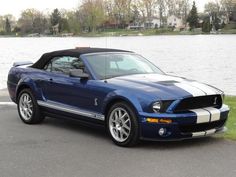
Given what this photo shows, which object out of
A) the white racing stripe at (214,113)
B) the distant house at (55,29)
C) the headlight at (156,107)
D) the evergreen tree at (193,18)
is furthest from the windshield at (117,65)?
the evergreen tree at (193,18)

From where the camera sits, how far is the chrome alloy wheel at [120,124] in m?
7.38

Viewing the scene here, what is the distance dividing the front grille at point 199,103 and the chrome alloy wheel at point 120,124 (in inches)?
30.3

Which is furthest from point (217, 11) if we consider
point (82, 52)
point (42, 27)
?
point (82, 52)

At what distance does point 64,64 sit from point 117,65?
1.00 m

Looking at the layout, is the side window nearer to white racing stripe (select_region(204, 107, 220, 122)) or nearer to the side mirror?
the side mirror

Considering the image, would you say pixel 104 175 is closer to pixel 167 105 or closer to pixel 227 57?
pixel 167 105

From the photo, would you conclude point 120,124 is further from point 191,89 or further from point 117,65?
point 117,65

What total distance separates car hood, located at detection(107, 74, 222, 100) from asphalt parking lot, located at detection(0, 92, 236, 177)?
0.79 meters

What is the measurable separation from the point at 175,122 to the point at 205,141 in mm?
932

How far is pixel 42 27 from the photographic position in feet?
407

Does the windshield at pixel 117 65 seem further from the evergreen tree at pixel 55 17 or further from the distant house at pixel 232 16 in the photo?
the distant house at pixel 232 16

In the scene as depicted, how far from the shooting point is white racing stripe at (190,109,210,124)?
7.09 metres

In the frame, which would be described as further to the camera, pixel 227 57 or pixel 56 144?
pixel 227 57

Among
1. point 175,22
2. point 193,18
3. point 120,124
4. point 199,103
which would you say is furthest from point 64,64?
point 175,22
